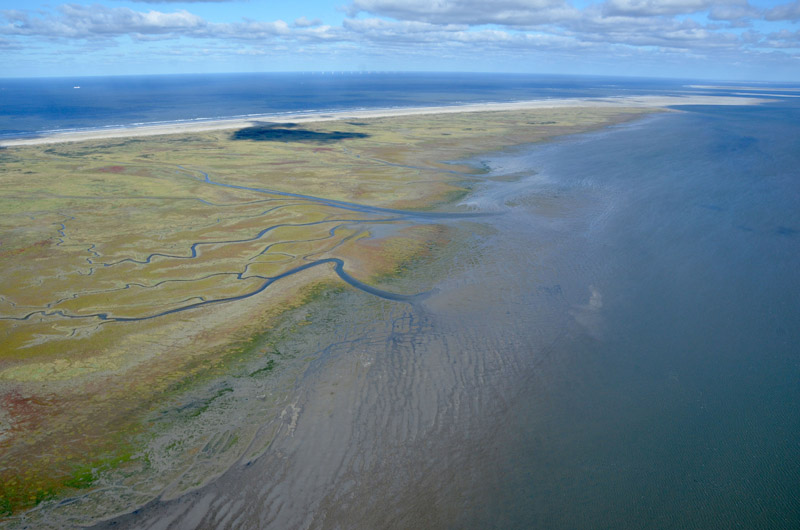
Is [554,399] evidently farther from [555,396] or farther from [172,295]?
[172,295]

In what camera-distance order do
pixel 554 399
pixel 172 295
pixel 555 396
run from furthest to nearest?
pixel 172 295, pixel 555 396, pixel 554 399

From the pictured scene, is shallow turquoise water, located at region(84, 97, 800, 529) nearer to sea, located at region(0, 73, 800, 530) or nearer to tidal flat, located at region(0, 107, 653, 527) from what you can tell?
Result: sea, located at region(0, 73, 800, 530)

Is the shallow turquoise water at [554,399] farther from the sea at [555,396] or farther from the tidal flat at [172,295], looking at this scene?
the tidal flat at [172,295]

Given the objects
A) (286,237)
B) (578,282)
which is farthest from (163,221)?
(578,282)

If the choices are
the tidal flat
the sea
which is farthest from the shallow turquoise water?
the tidal flat

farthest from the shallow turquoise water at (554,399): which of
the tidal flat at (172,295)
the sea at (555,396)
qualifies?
the tidal flat at (172,295)

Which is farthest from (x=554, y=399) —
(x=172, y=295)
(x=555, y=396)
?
(x=172, y=295)

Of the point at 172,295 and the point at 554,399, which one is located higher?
the point at 172,295
